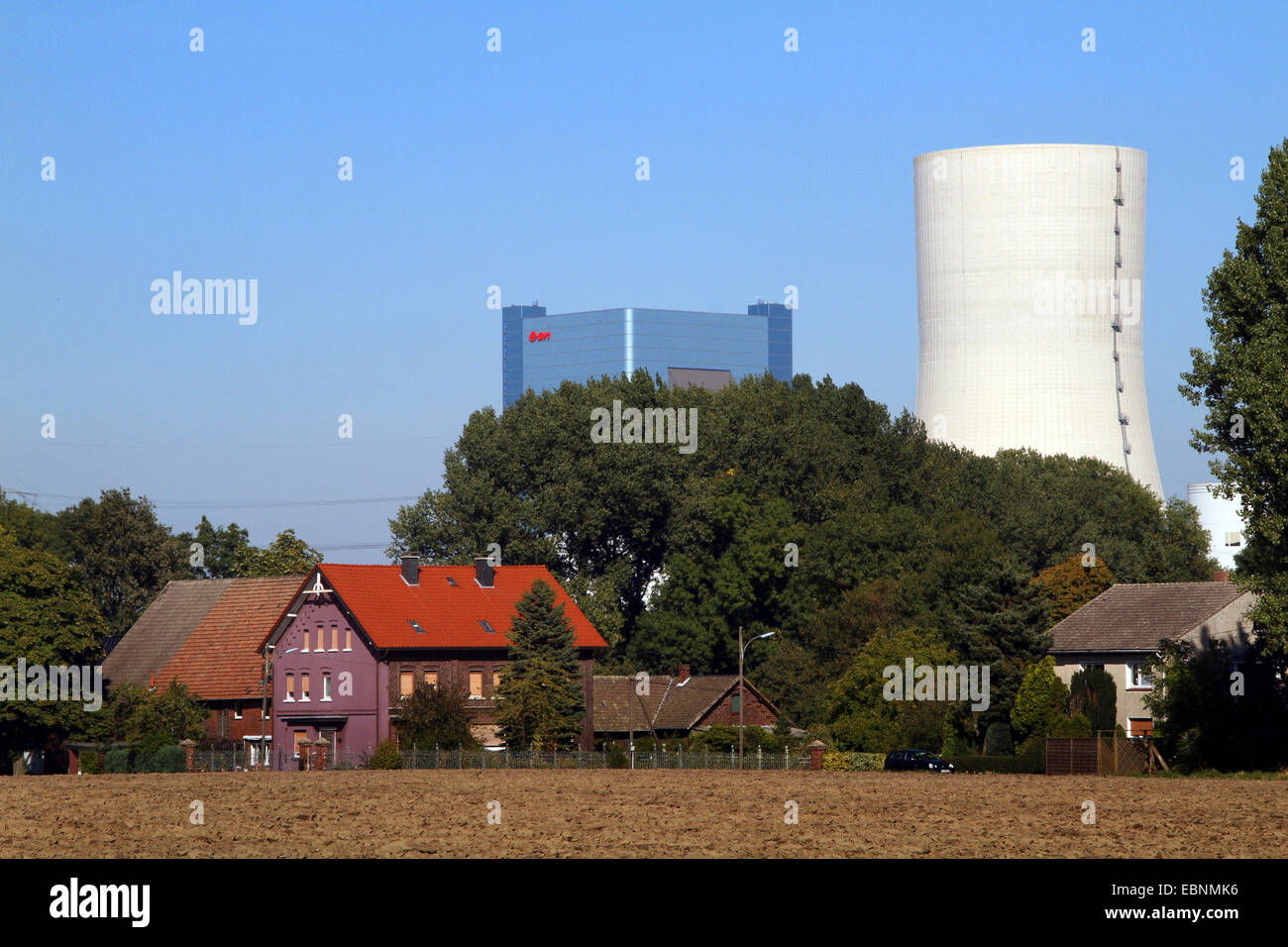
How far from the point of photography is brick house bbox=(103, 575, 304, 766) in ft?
259

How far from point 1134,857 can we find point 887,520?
72.3 m

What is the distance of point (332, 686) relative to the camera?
78438 mm

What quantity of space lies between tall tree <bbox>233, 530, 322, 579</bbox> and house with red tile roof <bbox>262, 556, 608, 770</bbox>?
18416 millimetres

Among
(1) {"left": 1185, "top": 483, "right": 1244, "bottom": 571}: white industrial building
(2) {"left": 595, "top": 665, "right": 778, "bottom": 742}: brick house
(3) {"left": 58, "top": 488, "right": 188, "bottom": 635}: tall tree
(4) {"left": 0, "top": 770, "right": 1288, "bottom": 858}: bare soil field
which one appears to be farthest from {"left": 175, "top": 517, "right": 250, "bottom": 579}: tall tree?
(1) {"left": 1185, "top": 483, "right": 1244, "bottom": 571}: white industrial building

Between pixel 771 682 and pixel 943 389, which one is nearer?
pixel 771 682

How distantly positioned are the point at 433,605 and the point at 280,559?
22.2 metres

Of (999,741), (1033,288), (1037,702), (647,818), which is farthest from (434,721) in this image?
(1033,288)

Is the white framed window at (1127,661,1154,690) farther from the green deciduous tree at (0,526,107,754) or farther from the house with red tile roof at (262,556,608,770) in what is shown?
the green deciduous tree at (0,526,107,754)

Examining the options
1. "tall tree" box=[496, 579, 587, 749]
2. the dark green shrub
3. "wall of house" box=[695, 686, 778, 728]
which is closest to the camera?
the dark green shrub

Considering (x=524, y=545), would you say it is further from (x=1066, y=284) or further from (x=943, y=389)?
(x=1066, y=284)

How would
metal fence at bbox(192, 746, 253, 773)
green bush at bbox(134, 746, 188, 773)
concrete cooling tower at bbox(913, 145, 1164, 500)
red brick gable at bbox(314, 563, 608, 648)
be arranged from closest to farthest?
green bush at bbox(134, 746, 188, 773) → metal fence at bbox(192, 746, 253, 773) → red brick gable at bbox(314, 563, 608, 648) → concrete cooling tower at bbox(913, 145, 1164, 500)

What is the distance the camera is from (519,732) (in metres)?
69.6

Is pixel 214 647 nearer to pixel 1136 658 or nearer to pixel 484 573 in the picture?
pixel 484 573
